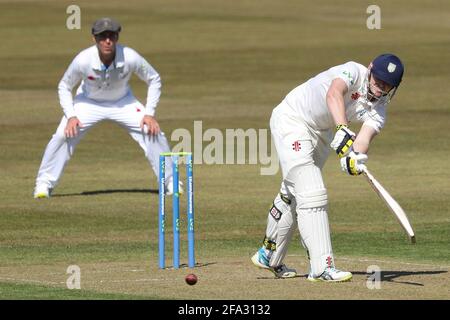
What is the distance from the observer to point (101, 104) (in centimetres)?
1723

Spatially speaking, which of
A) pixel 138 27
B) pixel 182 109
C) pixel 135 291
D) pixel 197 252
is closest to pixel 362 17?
pixel 138 27

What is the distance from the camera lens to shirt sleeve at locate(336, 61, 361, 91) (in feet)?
35.4

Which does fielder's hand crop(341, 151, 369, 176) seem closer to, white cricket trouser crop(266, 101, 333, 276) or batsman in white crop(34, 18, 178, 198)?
white cricket trouser crop(266, 101, 333, 276)

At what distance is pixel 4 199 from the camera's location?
55.5 feet

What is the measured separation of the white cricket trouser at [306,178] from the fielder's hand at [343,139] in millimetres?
355

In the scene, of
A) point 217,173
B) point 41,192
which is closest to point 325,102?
point 41,192

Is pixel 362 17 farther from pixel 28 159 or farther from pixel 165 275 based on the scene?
pixel 165 275

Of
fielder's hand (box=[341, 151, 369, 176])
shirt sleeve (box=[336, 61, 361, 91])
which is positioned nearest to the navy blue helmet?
shirt sleeve (box=[336, 61, 361, 91])

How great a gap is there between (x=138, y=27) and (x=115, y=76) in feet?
82.4

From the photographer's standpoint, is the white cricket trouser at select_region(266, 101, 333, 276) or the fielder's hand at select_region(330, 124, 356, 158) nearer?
the fielder's hand at select_region(330, 124, 356, 158)

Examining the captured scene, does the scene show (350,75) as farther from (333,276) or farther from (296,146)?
(333,276)

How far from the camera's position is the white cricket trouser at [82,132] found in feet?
56.1

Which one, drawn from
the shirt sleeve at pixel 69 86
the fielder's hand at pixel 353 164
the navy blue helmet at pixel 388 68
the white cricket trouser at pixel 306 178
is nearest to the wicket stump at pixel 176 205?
the white cricket trouser at pixel 306 178

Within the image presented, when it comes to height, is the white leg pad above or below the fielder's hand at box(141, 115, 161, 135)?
below
